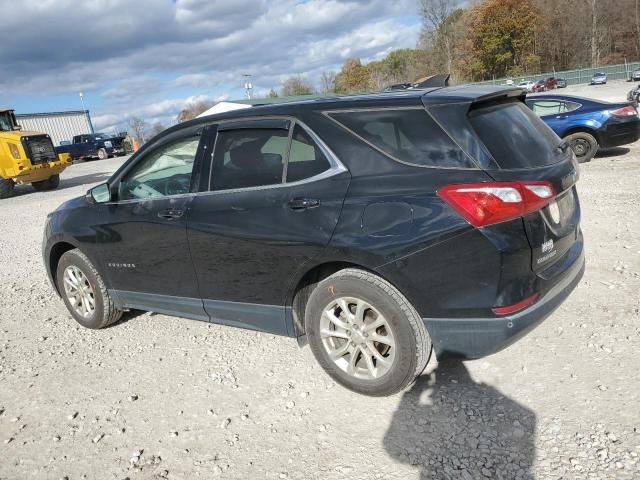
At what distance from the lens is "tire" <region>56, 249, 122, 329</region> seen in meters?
4.41

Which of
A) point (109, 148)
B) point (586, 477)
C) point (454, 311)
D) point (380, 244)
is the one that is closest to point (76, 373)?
point (380, 244)

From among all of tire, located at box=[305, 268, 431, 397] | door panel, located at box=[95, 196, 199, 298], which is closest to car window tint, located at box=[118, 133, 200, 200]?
door panel, located at box=[95, 196, 199, 298]

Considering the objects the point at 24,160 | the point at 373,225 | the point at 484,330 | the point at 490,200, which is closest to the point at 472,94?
the point at 490,200

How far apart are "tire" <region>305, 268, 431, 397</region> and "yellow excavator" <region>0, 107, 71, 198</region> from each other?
53.8 feet

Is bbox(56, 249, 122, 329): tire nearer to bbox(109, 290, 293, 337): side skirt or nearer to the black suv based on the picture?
bbox(109, 290, 293, 337): side skirt

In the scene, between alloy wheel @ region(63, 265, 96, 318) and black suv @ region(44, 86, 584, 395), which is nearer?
black suv @ region(44, 86, 584, 395)

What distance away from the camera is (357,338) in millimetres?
3008

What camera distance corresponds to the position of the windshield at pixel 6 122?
59.3 ft

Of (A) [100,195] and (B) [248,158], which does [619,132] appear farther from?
(A) [100,195]

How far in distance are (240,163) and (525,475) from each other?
8.02 feet

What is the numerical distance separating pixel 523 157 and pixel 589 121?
8.47m

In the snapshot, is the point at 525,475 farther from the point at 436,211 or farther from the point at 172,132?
the point at 172,132

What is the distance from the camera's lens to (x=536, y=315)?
2678 millimetres

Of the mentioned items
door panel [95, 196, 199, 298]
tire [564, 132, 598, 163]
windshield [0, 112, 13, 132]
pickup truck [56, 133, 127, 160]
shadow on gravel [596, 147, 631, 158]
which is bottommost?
shadow on gravel [596, 147, 631, 158]
